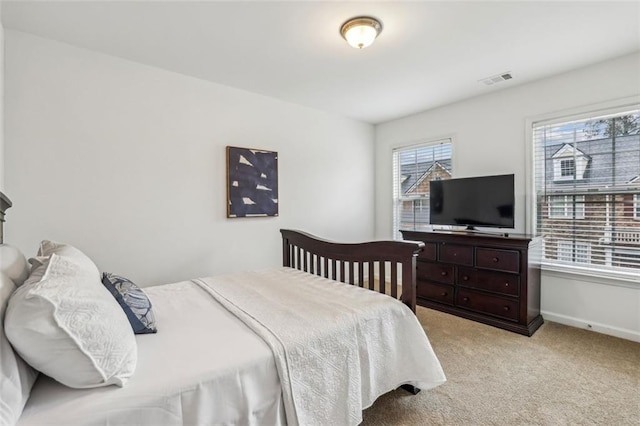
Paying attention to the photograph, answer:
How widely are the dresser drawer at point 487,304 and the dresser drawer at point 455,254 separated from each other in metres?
0.30

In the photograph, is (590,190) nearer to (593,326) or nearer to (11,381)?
(593,326)

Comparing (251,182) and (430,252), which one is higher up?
(251,182)

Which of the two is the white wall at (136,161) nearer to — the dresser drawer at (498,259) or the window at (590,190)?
the dresser drawer at (498,259)

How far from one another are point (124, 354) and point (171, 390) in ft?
0.64

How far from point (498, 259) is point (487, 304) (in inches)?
18.5

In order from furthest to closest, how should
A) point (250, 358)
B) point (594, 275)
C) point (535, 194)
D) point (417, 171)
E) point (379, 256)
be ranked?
1. point (417, 171)
2. point (535, 194)
3. point (594, 275)
4. point (379, 256)
5. point (250, 358)

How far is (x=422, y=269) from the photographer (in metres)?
3.49

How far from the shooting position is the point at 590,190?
9.24ft

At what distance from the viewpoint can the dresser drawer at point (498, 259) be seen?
108 inches

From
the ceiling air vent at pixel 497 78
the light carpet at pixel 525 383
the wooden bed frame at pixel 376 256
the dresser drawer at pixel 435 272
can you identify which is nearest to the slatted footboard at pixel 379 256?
the wooden bed frame at pixel 376 256

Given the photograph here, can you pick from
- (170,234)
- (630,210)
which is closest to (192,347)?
(170,234)

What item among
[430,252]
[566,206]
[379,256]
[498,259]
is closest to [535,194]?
[566,206]

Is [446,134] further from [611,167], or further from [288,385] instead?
[288,385]

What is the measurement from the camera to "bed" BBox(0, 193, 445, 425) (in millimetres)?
890
